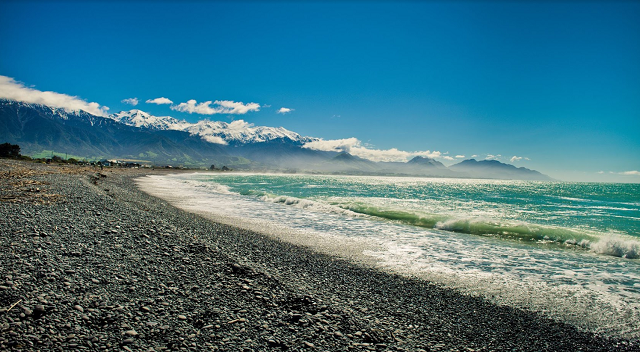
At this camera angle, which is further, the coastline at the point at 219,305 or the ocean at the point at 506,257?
the ocean at the point at 506,257

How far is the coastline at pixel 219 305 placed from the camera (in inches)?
210

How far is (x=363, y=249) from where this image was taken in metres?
14.0

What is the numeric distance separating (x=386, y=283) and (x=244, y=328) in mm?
5057

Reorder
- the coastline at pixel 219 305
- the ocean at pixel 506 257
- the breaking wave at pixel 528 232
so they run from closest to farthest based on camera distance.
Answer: the coastline at pixel 219 305 < the ocean at pixel 506 257 < the breaking wave at pixel 528 232

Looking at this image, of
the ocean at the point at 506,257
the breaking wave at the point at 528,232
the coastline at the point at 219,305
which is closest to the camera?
the coastline at the point at 219,305

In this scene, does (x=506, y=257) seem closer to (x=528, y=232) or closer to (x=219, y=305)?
(x=528, y=232)

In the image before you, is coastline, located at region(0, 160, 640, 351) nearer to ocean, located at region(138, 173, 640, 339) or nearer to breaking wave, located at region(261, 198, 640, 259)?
ocean, located at region(138, 173, 640, 339)

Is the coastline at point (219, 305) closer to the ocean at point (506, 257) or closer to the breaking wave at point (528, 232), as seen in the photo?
the ocean at point (506, 257)

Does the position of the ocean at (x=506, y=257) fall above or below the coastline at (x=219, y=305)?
below

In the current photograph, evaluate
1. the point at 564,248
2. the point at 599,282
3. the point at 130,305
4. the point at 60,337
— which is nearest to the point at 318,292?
the point at 130,305

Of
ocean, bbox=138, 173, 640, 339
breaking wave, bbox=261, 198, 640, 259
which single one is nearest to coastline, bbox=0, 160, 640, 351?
ocean, bbox=138, 173, 640, 339

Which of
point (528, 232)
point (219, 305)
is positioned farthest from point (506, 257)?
point (219, 305)

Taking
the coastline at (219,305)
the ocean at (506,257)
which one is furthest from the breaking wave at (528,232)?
the coastline at (219,305)

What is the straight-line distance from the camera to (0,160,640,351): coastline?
5344mm
